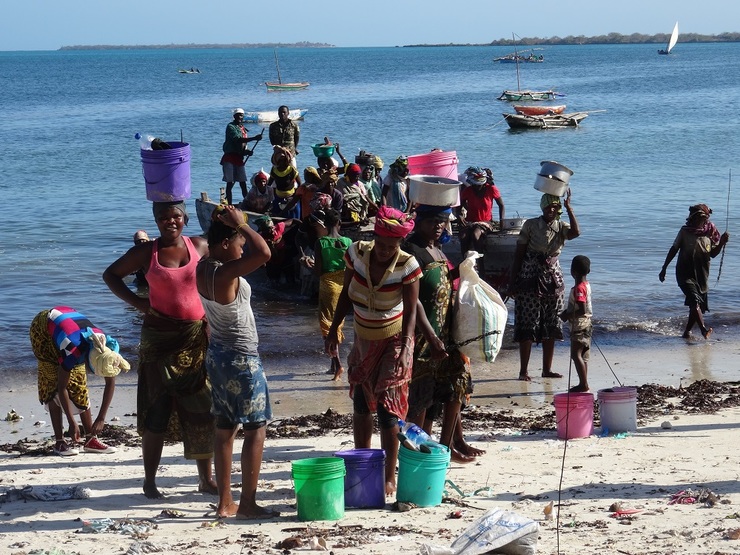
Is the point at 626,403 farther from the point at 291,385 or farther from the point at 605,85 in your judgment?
the point at 605,85

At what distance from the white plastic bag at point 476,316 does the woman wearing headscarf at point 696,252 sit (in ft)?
17.1

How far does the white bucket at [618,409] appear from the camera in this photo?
7.11 meters

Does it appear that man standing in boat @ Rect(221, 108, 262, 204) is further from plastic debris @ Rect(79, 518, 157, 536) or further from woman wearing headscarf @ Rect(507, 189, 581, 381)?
plastic debris @ Rect(79, 518, 157, 536)

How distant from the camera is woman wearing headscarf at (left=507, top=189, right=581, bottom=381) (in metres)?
8.54

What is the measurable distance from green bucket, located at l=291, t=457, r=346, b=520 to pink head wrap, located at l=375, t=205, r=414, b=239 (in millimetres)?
1168

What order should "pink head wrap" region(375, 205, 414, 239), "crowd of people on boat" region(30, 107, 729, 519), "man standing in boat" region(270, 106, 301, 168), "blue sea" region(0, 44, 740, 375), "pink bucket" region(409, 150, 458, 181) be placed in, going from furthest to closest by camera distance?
"man standing in boat" region(270, 106, 301, 168) < "blue sea" region(0, 44, 740, 375) < "pink bucket" region(409, 150, 458, 181) < "pink head wrap" region(375, 205, 414, 239) < "crowd of people on boat" region(30, 107, 729, 519)

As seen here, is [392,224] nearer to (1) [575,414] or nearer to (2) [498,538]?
(2) [498,538]

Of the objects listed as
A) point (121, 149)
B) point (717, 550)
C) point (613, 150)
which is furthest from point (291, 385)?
point (121, 149)

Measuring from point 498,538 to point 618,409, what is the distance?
2.71 metres

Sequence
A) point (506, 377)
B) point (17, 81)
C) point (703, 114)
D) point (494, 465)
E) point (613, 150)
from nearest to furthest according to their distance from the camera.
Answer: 1. point (494, 465)
2. point (506, 377)
3. point (613, 150)
4. point (703, 114)
5. point (17, 81)

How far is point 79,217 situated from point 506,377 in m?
16.3

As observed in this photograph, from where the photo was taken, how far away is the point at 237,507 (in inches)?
217

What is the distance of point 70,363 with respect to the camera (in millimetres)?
6832

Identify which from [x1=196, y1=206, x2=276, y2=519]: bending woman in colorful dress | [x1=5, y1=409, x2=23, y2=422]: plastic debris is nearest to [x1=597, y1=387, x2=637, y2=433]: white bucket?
[x1=196, y1=206, x2=276, y2=519]: bending woman in colorful dress
